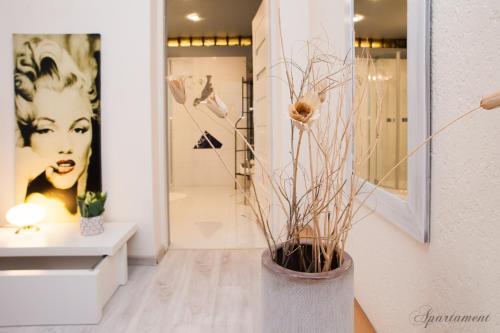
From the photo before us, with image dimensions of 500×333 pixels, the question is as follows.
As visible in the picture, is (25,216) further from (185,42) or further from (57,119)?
(185,42)

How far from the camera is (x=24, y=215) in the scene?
2.24m

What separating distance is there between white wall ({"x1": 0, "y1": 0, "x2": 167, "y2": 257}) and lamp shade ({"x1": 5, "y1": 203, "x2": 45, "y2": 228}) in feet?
1.12

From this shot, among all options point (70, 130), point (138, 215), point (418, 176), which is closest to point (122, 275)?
point (138, 215)

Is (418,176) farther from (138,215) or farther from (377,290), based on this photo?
(138,215)

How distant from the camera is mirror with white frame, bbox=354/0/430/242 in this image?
0.95m

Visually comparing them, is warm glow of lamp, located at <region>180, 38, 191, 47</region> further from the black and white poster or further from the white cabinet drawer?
the white cabinet drawer

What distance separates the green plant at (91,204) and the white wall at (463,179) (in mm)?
1840

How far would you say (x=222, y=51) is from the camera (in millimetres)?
6141

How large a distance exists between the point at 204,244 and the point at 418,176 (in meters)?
2.34

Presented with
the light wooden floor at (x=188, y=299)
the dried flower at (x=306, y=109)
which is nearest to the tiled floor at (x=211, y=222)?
the light wooden floor at (x=188, y=299)

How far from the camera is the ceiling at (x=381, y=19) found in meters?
1.12

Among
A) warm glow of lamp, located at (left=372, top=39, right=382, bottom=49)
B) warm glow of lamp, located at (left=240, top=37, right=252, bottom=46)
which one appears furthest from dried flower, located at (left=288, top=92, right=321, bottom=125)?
warm glow of lamp, located at (left=240, top=37, right=252, bottom=46)

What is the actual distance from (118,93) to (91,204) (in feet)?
2.66

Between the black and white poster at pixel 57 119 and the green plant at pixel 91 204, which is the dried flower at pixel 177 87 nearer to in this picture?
the green plant at pixel 91 204
